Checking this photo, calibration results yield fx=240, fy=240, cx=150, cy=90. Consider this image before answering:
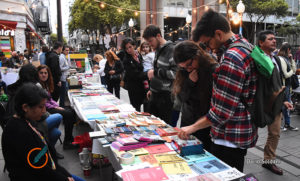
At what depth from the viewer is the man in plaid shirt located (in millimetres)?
1634

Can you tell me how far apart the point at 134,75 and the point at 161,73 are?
1.51m

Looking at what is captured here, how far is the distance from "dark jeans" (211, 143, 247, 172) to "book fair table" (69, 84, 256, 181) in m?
0.06

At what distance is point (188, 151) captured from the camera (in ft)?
6.90

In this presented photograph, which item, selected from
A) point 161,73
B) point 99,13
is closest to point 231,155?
point 161,73

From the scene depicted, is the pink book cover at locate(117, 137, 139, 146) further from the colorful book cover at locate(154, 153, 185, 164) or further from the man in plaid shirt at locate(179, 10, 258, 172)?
the man in plaid shirt at locate(179, 10, 258, 172)

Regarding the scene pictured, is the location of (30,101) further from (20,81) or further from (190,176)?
(20,81)

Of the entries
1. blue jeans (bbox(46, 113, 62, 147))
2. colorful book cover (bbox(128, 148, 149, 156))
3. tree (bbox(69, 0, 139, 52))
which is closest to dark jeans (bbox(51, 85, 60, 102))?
blue jeans (bbox(46, 113, 62, 147))

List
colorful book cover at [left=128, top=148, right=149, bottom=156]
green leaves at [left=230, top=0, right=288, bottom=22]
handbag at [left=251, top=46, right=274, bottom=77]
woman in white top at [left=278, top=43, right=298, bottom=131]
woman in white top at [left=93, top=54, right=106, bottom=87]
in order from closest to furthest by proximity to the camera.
Answer: handbag at [left=251, top=46, right=274, bottom=77] → colorful book cover at [left=128, top=148, right=149, bottom=156] → woman in white top at [left=278, top=43, right=298, bottom=131] → woman in white top at [left=93, top=54, right=106, bottom=87] → green leaves at [left=230, top=0, right=288, bottom=22]

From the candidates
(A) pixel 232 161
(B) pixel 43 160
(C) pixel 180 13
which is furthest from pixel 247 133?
(C) pixel 180 13

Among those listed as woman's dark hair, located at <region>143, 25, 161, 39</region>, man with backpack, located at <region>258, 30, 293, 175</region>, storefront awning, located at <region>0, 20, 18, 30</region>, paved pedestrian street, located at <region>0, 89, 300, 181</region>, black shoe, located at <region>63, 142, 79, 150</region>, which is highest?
storefront awning, located at <region>0, 20, 18, 30</region>

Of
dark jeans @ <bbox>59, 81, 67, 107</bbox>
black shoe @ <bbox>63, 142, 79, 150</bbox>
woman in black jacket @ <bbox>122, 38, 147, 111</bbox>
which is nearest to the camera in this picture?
black shoe @ <bbox>63, 142, 79, 150</bbox>

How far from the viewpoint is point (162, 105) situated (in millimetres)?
3500

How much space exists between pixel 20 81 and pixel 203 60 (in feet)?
9.89

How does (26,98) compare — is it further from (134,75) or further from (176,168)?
(134,75)
